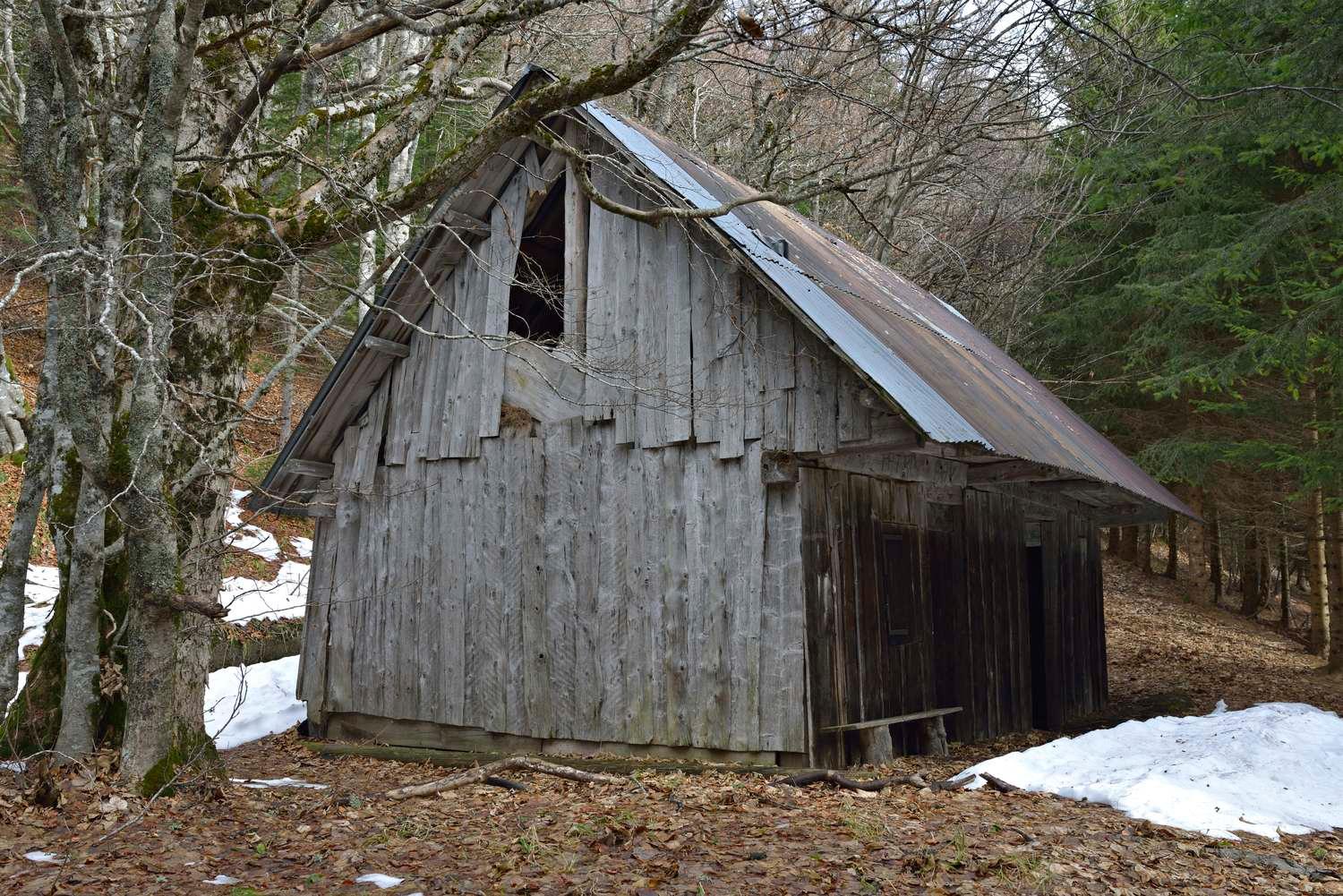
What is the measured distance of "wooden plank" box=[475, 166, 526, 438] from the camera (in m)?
11.0

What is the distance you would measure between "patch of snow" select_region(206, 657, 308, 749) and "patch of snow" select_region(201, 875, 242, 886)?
704cm

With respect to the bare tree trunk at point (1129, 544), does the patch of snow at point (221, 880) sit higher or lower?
lower

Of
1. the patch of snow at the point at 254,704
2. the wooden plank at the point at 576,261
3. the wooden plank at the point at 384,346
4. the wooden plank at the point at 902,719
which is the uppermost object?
the wooden plank at the point at 576,261

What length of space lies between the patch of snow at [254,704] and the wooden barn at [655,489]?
3.50 feet

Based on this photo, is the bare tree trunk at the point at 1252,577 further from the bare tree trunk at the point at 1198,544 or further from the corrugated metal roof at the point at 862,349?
the corrugated metal roof at the point at 862,349

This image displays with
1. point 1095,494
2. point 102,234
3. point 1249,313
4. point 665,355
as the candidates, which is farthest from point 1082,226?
point 102,234

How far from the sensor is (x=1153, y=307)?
2047 centimetres

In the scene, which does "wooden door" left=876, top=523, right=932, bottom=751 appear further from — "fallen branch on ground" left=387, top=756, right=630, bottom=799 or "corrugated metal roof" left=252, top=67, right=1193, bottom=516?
"fallen branch on ground" left=387, top=756, right=630, bottom=799

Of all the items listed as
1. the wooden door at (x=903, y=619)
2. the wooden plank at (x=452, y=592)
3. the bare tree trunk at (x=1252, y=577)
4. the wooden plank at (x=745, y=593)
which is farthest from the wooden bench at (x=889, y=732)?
the bare tree trunk at (x=1252, y=577)

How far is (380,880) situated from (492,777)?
2983 millimetres

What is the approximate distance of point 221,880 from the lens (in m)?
5.48

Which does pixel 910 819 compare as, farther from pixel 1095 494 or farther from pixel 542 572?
pixel 1095 494

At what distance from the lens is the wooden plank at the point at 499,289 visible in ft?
36.0

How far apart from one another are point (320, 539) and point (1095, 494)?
32.6 ft
